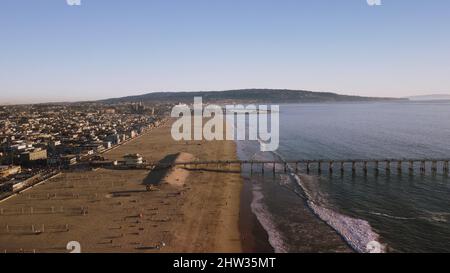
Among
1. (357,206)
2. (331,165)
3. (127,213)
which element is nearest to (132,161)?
(127,213)

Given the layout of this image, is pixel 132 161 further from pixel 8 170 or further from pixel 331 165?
pixel 331 165

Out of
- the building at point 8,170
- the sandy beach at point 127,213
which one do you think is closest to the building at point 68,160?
the sandy beach at point 127,213

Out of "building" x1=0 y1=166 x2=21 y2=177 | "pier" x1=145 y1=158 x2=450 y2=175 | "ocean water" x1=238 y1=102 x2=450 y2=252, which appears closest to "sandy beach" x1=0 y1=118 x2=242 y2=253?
"pier" x1=145 y1=158 x2=450 y2=175

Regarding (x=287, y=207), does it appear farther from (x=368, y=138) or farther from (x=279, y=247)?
(x=368, y=138)

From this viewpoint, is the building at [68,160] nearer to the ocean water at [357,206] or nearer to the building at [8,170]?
the building at [8,170]

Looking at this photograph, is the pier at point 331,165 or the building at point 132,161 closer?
the pier at point 331,165

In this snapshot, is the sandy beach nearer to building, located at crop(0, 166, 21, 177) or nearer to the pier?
the pier

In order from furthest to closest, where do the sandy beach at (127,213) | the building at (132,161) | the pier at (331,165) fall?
the building at (132,161) < the pier at (331,165) < the sandy beach at (127,213)
